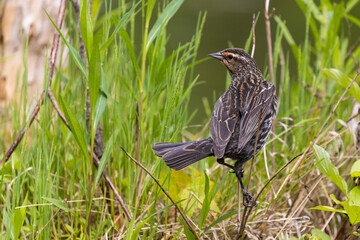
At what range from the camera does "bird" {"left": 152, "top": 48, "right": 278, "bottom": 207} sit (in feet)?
7.40

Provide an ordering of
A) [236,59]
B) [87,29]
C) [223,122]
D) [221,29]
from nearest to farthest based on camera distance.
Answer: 1. [87,29]
2. [223,122]
3. [236,59]
4. [221,29]

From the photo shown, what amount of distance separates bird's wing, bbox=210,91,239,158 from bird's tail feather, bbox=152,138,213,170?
0.06 meters

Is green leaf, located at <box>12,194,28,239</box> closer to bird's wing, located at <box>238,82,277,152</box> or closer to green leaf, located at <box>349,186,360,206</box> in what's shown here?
bird's wing, located at <box>238,82,277,152</box>

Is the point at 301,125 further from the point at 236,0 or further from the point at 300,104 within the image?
the point at 236,0

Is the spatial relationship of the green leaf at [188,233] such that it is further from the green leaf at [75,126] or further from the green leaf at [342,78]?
the green leaf at [342,78]

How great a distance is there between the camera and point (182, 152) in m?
2.28

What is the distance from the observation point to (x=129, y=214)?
2.46m

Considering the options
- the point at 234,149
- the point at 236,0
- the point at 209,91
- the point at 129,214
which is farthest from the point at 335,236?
the point at 236,0

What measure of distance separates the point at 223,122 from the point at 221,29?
8966 millimetres

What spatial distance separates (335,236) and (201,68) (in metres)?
8.01

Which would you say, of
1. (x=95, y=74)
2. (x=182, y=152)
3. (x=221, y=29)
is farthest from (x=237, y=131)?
(x=221, y=29)

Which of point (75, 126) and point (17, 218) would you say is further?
point (75, 126)

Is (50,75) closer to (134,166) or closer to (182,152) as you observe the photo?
(134,166)

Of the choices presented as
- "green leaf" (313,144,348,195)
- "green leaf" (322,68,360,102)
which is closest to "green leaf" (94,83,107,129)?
→ "green leaf" (313,144,348,195)
